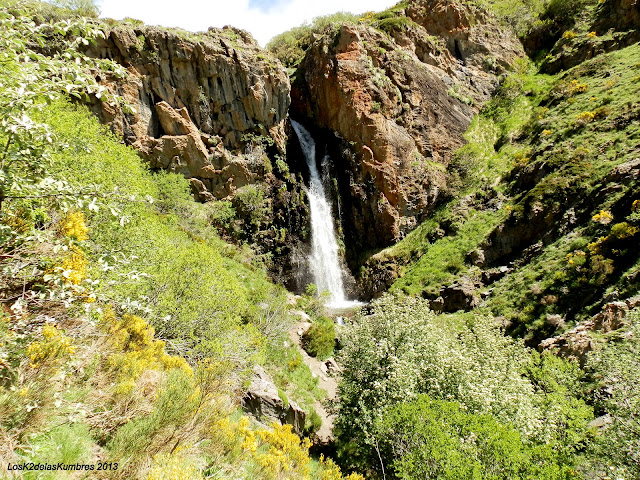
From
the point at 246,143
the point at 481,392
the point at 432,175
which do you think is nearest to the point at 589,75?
the point at 432,175

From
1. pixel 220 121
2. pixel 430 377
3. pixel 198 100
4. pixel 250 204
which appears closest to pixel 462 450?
pixel 430 377

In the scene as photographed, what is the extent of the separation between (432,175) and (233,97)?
2008 centimetres

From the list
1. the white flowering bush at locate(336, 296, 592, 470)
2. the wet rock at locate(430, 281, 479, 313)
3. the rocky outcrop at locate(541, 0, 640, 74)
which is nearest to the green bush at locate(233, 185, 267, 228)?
the wet rock at locate(430, 281, 479, 313)

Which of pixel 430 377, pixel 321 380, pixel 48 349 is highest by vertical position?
pixel 48 349

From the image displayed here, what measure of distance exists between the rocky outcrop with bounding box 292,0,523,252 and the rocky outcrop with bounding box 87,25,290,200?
6031 millimetres

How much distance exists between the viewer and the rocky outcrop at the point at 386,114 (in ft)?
104

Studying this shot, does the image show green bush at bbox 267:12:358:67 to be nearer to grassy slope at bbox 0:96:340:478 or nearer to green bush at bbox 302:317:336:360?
green bush at bbox 302:317:336:360

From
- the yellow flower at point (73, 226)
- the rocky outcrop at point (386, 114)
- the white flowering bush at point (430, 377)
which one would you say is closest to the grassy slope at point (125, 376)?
the yellow flower at point (73, 226)

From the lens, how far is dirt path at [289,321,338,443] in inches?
538

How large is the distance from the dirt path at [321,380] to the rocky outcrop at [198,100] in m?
13.3

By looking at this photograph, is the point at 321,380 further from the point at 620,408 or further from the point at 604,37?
the point at 604,37

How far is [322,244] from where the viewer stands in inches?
1211

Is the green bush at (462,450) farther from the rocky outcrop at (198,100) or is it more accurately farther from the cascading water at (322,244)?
the rocky outcrop at (198,100)

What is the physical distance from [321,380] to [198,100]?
22.8 meters
